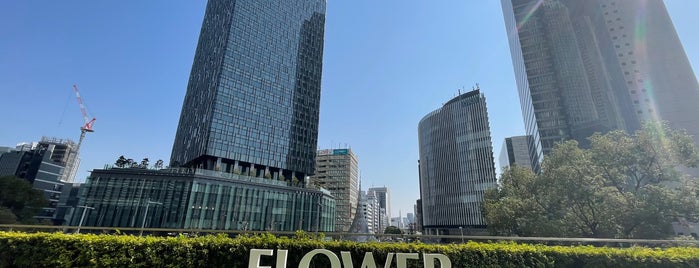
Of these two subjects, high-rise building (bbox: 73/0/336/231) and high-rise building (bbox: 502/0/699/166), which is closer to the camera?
high-rise building (bbox: 73/0/336/231)

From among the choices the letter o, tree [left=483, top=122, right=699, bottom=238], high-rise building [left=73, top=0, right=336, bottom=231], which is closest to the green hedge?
the letter o

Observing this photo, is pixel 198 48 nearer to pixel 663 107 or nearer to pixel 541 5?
pixel 541 5

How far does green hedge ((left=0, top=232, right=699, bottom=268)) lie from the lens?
27.5 ft

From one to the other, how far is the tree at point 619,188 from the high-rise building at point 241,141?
53803 mm

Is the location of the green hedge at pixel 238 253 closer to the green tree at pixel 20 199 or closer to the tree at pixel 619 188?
the tree at pixel 619 188

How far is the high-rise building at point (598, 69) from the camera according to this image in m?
65.7

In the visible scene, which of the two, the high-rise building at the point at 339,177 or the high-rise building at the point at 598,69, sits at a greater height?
the high-rise building at the point at 598,69

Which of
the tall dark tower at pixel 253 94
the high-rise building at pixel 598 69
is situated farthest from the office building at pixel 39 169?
the high-rise building at pixel 598 69

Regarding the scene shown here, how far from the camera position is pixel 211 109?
6544 cm

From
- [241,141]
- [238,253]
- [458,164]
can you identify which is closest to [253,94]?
[241,141]

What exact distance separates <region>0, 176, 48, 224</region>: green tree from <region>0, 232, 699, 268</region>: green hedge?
5274 cm

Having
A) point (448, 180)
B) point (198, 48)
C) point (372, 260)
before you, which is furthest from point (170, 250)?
point (198, 48)

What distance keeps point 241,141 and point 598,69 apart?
93.4 metres

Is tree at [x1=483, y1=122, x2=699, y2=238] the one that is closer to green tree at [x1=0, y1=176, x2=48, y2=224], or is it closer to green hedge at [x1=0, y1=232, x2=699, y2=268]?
green hedge at [x1=0, y1=232, x2=699, y2=268]
